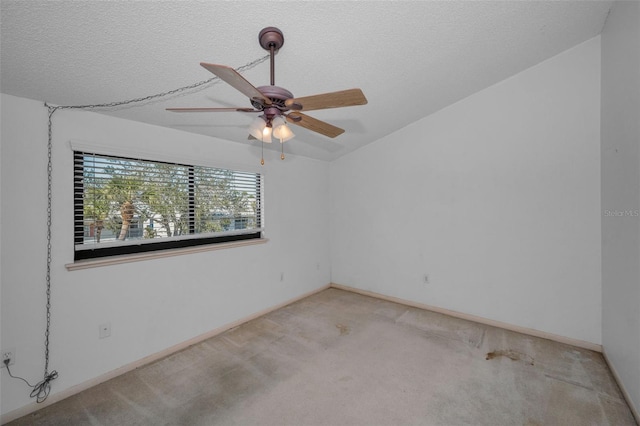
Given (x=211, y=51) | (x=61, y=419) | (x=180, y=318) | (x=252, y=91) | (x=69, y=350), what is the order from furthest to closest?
(x=180, y=318) < (x=69, y=350) < (x=61, y=419) < (x=211, y=51) < (x=252, y=91)

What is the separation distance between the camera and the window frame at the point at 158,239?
6.86 ft

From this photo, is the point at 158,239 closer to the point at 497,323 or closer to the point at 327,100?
the point at 327,100

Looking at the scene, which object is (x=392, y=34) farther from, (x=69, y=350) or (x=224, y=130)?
(x=69, y=350)

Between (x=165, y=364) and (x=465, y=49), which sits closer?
(x=465, y=49)

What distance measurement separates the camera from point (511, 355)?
246cm

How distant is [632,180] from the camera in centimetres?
181

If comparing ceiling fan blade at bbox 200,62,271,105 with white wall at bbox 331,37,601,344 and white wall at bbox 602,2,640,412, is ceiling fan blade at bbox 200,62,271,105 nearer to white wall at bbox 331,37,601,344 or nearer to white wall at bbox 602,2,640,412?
white wall at bbox 602,2,640,412

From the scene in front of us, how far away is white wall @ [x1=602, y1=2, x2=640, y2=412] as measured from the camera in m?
1.76

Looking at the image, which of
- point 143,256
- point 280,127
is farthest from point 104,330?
point 280,127

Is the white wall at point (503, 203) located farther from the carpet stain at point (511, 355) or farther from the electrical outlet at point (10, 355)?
the electrical outlet at point (10, 355)

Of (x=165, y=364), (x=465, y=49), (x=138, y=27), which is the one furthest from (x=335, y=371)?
(x=465, y=49)

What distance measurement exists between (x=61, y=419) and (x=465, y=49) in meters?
4.07

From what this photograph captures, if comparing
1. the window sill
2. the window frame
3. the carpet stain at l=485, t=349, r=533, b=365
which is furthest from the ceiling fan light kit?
the carpet stain at l=485, t=349, r=533, b=365

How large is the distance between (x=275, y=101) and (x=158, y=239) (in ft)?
6.54
